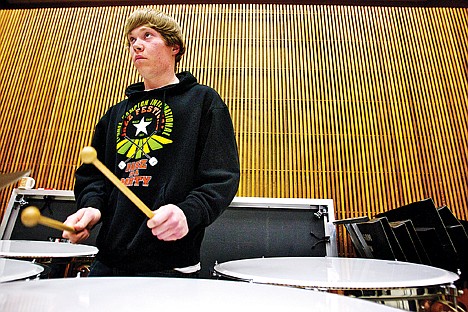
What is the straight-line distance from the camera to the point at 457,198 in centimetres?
345

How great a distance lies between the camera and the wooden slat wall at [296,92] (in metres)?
3.54

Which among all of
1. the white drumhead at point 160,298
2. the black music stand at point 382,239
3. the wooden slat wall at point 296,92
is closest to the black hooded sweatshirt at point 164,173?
the white drumhead at point 160,298

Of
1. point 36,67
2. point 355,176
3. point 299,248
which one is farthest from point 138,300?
point 36,67

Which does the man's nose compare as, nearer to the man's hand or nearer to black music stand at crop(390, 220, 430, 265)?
the man's hand

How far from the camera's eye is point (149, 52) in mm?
1285

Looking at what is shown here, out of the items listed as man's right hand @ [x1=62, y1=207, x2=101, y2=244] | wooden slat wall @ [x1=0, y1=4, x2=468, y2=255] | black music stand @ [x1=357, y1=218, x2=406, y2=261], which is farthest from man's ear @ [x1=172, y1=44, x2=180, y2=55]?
wooden slat wall @ [x1=0, y1=4, x2=468, y2=255]

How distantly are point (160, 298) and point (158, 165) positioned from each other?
0.60 m

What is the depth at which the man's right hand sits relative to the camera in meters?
1.03

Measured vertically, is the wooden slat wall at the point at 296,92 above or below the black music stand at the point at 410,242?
above

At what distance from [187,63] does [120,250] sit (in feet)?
10.5

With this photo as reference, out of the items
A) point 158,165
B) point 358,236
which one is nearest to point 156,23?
point 158,165

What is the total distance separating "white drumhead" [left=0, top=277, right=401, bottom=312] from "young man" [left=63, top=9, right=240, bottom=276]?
0.74 feet

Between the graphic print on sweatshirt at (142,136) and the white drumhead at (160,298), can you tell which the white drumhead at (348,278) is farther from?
the graphic print on sweatshirt at (142,136)

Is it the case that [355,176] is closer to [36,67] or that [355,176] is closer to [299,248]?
[299,248]
